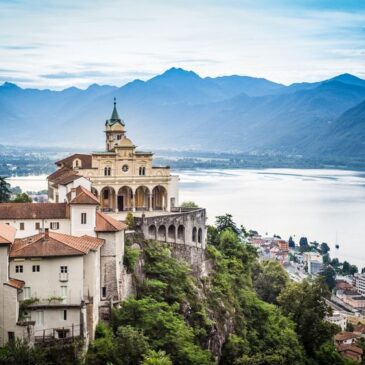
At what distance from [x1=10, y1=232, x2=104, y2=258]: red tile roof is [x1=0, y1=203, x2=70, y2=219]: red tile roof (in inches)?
147

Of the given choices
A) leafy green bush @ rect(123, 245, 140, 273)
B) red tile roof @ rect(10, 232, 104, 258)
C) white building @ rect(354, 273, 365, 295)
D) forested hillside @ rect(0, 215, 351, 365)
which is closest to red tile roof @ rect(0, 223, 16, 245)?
red tile roof @ rect(10, 232, 104, 258)

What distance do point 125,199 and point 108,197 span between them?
3.54 feet

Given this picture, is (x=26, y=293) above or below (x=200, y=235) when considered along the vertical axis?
above

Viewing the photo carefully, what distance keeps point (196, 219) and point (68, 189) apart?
25.8 ft

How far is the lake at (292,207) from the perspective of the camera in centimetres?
11612

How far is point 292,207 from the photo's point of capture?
14275cm

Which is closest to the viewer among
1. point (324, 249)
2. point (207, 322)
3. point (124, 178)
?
point (207, 322)

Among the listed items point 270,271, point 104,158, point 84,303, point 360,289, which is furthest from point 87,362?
point 360,289

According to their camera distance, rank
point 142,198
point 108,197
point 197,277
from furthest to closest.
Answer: point 142,198, point 108,197, point 197,277

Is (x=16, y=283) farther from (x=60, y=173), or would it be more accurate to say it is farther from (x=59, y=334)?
(x=60, y=173)

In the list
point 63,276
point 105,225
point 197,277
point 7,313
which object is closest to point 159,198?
point 197,277

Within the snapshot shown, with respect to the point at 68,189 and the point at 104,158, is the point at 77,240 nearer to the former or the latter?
the point at 68,189

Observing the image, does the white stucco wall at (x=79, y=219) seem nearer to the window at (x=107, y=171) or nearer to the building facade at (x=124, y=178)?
the building facade at (x=124, y=178)

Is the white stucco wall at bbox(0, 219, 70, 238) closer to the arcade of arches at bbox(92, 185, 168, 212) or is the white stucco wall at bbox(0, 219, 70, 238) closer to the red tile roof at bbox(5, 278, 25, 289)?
the red tile roof at bbox(5, 278, 25, 289)
